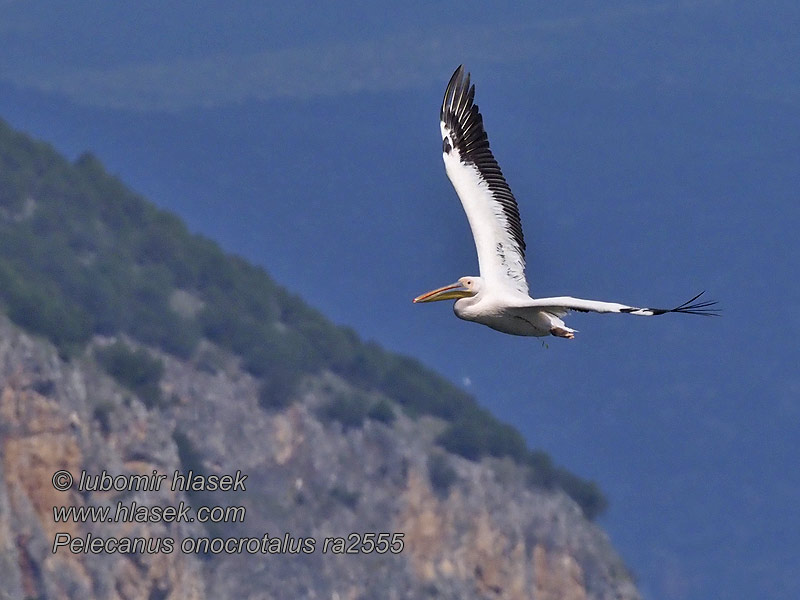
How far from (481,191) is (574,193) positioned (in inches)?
5227

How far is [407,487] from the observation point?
6147 cm

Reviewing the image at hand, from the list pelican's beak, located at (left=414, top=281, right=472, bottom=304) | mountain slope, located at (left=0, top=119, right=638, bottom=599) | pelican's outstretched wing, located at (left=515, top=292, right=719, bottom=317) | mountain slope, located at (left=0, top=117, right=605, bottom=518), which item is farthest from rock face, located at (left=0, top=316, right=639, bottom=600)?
pelican's outstretched wing, located at (left=515, top=292, right=719, bottom=317)

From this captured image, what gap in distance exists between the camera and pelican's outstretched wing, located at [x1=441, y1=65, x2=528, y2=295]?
68.2 ft

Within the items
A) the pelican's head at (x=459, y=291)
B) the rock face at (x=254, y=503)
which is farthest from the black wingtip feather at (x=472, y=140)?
the rock face at (x=254, y=503)

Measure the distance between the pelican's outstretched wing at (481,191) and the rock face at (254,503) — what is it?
77.9 ft

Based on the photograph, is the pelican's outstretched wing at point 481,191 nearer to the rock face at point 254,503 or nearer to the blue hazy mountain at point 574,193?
the rock face at point 254,503

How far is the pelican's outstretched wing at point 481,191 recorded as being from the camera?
68.2 ft

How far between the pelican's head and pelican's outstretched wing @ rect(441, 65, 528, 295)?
0.18 meters

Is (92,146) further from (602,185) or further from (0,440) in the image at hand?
(0,440)

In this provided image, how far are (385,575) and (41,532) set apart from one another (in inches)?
504

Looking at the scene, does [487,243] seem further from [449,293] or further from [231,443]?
[231,443]

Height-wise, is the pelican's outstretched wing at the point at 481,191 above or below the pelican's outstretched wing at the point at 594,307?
above

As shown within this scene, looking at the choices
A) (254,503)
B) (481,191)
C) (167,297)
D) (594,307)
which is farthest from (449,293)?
(167,297)

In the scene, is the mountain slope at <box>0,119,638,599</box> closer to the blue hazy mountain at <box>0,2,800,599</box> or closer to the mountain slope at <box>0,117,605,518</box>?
the mountain slope at <box>0,117,605,518</box>
